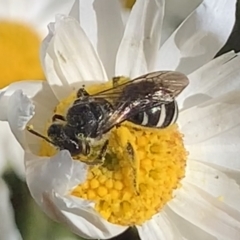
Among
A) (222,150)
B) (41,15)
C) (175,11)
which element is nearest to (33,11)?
(41,15)

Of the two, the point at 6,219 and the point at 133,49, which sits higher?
the point at 133,49

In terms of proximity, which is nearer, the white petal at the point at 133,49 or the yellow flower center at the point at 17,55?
the white petal at the point at 133,49

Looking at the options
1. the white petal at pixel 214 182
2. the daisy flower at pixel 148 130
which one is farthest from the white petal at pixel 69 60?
the white petal at pixel 214 182

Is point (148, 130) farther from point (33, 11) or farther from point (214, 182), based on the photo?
point (33, 11)

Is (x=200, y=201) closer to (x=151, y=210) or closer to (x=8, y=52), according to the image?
(x=151, y=210)

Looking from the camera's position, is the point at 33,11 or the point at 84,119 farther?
the point at 33,11

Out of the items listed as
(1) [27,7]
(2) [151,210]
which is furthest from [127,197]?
(1) [27,7]

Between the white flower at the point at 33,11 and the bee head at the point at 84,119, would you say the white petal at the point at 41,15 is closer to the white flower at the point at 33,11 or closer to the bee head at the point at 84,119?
the white flower at the point at 33,11
